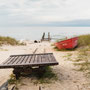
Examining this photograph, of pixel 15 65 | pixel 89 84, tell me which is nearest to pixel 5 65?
pixel 15 65

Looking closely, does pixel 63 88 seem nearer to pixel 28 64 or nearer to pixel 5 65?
pixel 28 64

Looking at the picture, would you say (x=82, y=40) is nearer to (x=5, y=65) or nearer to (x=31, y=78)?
(x=31, y=78)

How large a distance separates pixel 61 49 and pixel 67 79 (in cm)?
805

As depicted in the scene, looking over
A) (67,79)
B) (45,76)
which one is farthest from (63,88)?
(45,76)

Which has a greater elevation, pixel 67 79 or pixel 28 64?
pixel 28 64

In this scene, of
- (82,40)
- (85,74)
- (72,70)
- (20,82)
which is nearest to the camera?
(20,82)

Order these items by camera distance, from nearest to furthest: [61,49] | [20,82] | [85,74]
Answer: [20,82] < [85,74] < [61,49]

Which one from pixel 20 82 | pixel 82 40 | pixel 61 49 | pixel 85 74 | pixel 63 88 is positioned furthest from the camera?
pixel 82 40

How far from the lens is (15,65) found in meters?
4.79

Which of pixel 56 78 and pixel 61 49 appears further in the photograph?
pixel 61 49

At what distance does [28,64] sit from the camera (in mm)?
4785

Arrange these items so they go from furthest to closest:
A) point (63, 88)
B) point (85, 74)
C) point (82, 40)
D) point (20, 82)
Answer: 1. point (82, 40)
2. point (85, 74)
3. point (20, 82)
4. point (63, 88)

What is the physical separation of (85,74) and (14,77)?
112 inches

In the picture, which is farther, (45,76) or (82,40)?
(82,40)
